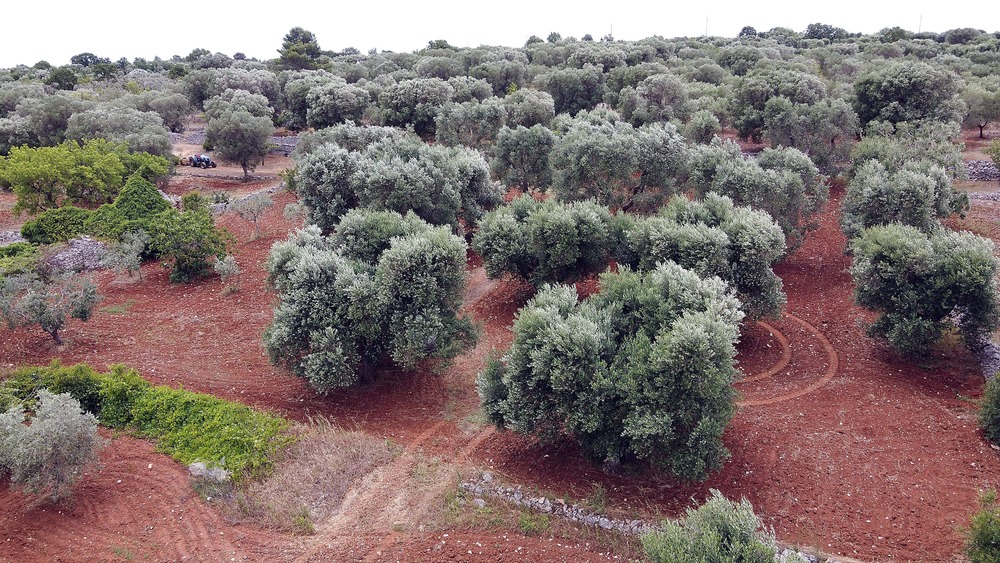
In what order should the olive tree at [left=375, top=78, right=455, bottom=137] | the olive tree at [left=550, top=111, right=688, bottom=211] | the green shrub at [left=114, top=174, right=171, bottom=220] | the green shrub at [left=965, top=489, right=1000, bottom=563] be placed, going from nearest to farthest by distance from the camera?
the green shrub at [left=965, top=489, right=1000, bottom=563]
the olive tree at [left=550, top=111, right=688, bottom=211]
the green shrub at [left=114, top=174, right=171, bottom=220]
the olive tree at [left=375, top=78, right=455, bottom=137]

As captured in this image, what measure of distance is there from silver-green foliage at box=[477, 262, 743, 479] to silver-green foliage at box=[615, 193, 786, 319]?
507 centimetres

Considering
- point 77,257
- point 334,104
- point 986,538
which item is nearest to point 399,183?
point 77,257

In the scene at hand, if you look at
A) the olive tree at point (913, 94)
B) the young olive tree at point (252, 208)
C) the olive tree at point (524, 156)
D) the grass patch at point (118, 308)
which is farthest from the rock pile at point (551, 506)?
the olive tree at point (913, 94)

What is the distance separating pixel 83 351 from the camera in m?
26.8

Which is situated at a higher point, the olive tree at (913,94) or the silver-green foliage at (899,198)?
the olive tree at (913,94)

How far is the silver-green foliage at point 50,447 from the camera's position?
17.0 m

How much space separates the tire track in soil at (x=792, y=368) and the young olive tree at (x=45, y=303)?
29.3 m

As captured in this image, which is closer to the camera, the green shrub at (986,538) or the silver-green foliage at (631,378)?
the green shrub at (986,538)

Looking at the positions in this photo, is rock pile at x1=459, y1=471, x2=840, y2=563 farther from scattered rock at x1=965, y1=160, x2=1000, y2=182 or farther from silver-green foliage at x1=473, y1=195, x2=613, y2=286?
scattered rock at x1=965, y1=160, x2=1000, y2=182

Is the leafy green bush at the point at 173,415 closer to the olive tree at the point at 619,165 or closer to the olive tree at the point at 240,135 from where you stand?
the olive tree at the point at 619,165

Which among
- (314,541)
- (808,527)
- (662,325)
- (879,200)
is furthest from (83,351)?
(879,200)

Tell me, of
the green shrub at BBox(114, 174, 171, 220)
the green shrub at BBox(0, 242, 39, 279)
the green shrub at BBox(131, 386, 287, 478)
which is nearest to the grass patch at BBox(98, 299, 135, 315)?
the green shrub at BBox(0, 242, 39, 279)

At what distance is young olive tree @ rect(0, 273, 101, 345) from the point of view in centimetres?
2612

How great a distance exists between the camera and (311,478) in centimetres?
1900
